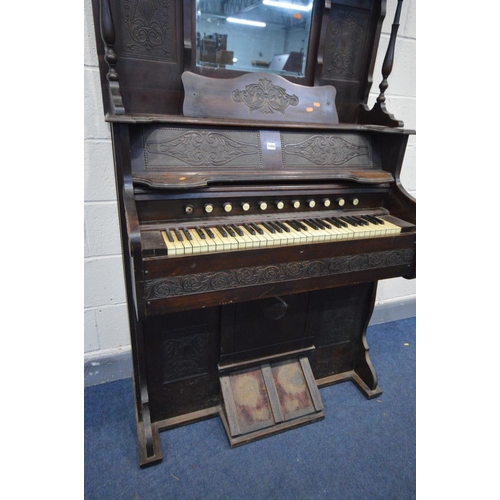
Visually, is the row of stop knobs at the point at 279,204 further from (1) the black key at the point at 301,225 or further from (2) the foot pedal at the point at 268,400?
(2) the foot pedal at the point at 268,400

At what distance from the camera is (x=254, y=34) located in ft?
4.67

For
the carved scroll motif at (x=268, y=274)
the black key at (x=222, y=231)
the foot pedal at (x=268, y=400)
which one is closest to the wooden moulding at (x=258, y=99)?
the black key at (x=222, y=231)

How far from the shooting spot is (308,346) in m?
1.74

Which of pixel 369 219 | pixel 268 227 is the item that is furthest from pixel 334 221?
pixel 268 227

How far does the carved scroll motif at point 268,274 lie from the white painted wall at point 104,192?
0.75 m

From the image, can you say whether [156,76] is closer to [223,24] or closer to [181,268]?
[223,24]

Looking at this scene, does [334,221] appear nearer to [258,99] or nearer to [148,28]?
[258,99]

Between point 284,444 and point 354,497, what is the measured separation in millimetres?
343

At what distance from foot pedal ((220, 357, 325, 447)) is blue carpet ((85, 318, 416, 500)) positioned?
0.05 meters

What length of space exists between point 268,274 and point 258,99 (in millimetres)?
729

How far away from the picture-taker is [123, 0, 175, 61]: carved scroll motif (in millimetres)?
1202

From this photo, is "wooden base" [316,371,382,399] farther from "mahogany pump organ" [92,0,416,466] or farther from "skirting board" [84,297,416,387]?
"skirting board" [84,297,416,387]

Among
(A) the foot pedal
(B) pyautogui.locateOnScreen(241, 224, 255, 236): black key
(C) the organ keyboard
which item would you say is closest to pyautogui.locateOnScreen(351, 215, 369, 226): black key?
(C) the organ keyboard

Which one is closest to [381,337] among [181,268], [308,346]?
[308,346]
